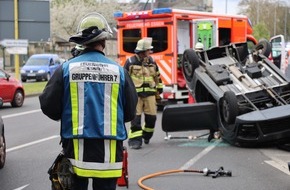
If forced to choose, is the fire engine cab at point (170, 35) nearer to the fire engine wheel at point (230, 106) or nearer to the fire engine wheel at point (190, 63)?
the fire engine wheel at point (190, 63)

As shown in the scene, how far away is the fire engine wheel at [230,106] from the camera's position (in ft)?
27.9

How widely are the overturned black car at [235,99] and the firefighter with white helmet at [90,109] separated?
16.5 feet

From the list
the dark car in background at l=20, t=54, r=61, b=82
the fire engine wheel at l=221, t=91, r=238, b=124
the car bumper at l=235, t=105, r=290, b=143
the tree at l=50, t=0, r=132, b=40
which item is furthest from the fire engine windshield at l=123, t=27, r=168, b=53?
the tree at l=50, t=0, r=132, b=40

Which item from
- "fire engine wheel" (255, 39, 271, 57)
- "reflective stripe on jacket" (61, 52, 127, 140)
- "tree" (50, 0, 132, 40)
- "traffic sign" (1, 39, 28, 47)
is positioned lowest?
"reflective stripe on jacket" (61, 52, 127, 140)

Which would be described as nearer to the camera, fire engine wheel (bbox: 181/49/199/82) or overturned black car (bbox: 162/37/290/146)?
overturned black car (bbox: 162/37/290/146)

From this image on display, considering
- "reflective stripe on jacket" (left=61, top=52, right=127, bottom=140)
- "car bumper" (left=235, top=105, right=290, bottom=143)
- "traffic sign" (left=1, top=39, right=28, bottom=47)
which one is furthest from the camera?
"traffic sign" (left=1, top=39, right=28, bottom=47)

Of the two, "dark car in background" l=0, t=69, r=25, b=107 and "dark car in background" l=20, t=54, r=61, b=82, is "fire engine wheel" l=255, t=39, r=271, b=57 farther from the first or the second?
"dark car in background" l=20, t=54, r=61, b=82

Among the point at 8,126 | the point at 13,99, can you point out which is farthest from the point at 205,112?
the point at 13,99

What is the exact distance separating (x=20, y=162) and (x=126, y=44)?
7.83 meters

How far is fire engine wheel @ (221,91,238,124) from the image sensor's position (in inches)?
334

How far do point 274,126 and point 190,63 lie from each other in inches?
97.9

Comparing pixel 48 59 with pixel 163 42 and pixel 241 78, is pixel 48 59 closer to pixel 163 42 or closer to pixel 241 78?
pixel 163 42

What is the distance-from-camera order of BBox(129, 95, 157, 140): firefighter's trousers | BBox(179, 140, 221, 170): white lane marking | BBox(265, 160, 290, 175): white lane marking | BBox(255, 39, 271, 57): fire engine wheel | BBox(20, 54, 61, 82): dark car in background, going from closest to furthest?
BBox(265, 160, 290, 175): white lane marking
BBox(179, 140, 221, 170): white lane marking
BBox(129, 95, 157, 140): firefighter's trousers
BBox(255, 39, 271, 57): fire engine wheel
BBox(20, 54, 61, 82): dark car in background

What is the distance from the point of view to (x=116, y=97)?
3.68 meters
